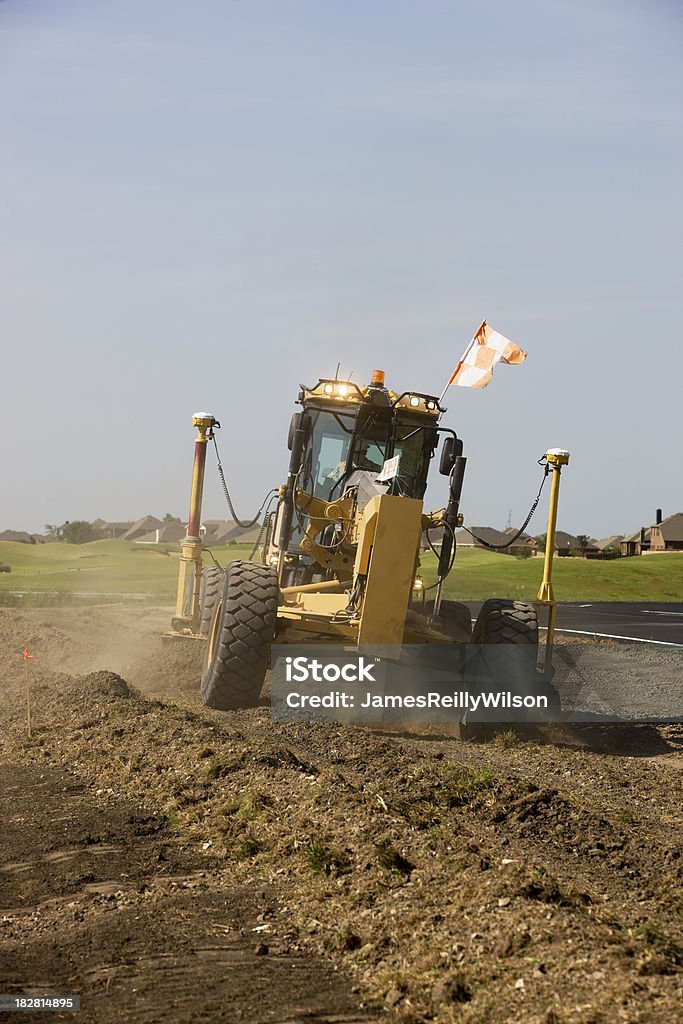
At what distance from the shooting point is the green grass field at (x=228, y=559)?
142ft

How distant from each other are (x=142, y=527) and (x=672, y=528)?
67.2 meters

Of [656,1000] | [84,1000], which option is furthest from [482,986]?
[84,1000]

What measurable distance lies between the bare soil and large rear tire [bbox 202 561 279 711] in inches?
13.5

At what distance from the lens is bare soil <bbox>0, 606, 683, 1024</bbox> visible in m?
4.68

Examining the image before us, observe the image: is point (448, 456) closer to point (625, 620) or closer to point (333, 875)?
point (333, 875)

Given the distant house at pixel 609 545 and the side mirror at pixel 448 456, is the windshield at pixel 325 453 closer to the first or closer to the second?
the side mirror at pixel 448 456

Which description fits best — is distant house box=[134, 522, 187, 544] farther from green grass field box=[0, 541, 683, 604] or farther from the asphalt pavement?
the asphalt pavement

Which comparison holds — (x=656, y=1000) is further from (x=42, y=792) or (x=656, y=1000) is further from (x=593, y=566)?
(x=593, y=566)

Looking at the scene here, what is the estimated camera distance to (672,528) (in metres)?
104

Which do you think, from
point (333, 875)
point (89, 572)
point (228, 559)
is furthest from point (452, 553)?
point (89, 572)

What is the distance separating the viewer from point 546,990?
441cm

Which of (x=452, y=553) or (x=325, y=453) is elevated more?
(x=325, y=453)

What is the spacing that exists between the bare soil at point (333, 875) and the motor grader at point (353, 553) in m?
0.96

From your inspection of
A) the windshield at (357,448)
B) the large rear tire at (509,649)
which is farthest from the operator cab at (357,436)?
the large rear tire at (509,649)
